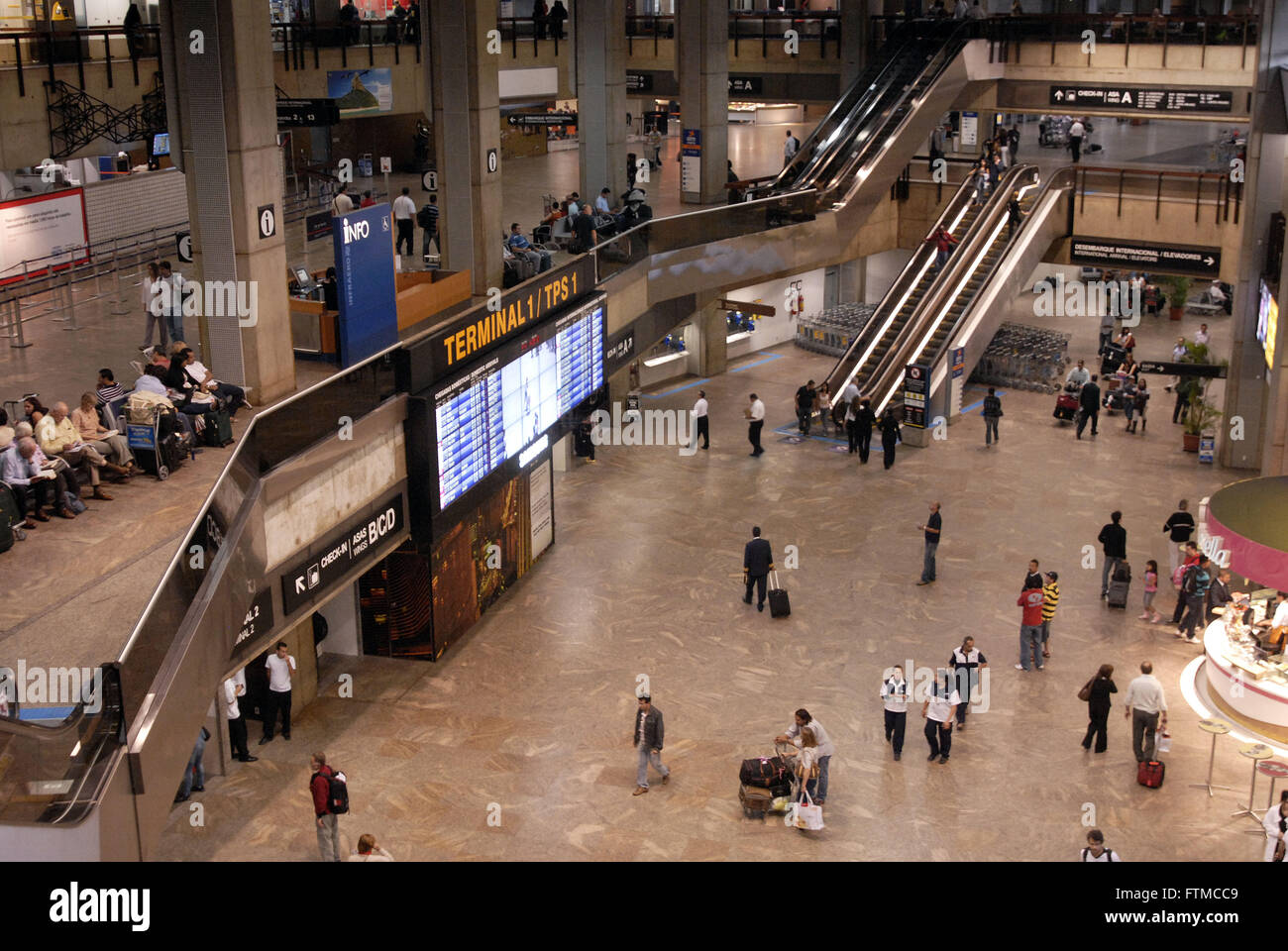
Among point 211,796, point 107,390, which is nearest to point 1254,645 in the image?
point 211,796

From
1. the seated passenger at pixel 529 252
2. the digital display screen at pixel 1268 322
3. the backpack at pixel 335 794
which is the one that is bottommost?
the backpack at pixel 335 794

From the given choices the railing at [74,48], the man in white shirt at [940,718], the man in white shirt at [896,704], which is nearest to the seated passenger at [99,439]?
the railing at [74,48]

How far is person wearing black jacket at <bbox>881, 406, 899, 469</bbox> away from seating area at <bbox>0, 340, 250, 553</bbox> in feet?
44.9

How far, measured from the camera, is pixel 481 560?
21219 mm

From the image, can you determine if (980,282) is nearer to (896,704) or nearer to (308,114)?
(308,114)

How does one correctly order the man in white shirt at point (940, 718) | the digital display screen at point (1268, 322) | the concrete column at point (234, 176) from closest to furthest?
the man in white shirt at point (940, 718) → the concrete column at point (234, 176) → the digital display screen at point (1268, 322)

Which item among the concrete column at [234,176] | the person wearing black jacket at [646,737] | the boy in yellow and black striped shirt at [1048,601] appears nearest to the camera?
the person wearing black jacket at [646,737]

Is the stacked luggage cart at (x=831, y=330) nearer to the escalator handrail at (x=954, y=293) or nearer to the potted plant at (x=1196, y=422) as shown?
the escalator handrail at (x=954, y=293)

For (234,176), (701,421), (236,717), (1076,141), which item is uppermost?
(234,176)

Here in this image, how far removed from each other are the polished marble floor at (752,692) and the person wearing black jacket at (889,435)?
381 mm

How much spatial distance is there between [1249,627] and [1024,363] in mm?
17707

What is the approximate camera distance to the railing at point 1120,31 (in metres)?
33.7

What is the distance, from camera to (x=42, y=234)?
87.7 feet

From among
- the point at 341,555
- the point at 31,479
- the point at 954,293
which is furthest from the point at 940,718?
the point at 954,293
